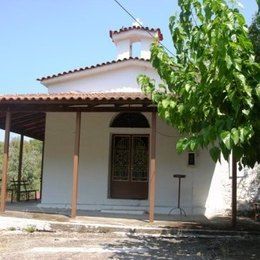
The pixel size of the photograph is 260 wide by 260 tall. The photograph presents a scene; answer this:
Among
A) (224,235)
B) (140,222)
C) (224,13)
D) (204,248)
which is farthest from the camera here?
(140,222)

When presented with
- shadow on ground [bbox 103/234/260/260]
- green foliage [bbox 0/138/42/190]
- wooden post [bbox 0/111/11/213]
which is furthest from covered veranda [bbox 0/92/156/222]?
green foliage [bbox 0/138/42/190]

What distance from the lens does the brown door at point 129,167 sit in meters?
12.8

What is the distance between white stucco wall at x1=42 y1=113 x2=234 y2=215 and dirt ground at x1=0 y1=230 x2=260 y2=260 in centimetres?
314

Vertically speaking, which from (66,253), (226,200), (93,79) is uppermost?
(93,79)

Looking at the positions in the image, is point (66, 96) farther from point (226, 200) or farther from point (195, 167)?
point (226, 200)

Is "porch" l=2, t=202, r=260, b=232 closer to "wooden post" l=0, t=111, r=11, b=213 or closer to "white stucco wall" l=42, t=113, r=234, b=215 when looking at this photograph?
"wooden post" l=0, t=111, r=11, b=213

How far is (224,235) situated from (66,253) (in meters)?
3.48

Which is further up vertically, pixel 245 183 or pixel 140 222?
pixel 245 183

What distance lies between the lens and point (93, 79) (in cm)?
1560

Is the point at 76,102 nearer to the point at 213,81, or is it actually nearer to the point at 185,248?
the point at 185,248

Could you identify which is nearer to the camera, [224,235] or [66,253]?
[66,253]

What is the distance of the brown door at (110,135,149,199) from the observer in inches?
504

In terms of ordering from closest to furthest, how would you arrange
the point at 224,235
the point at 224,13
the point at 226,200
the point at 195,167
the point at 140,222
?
the point at 224,13, the point at 224,235, the point at 140,222, the point at 195,167, the point at 226,200

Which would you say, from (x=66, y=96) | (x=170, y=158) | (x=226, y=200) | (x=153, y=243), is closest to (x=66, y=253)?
(x=153, y=243)
